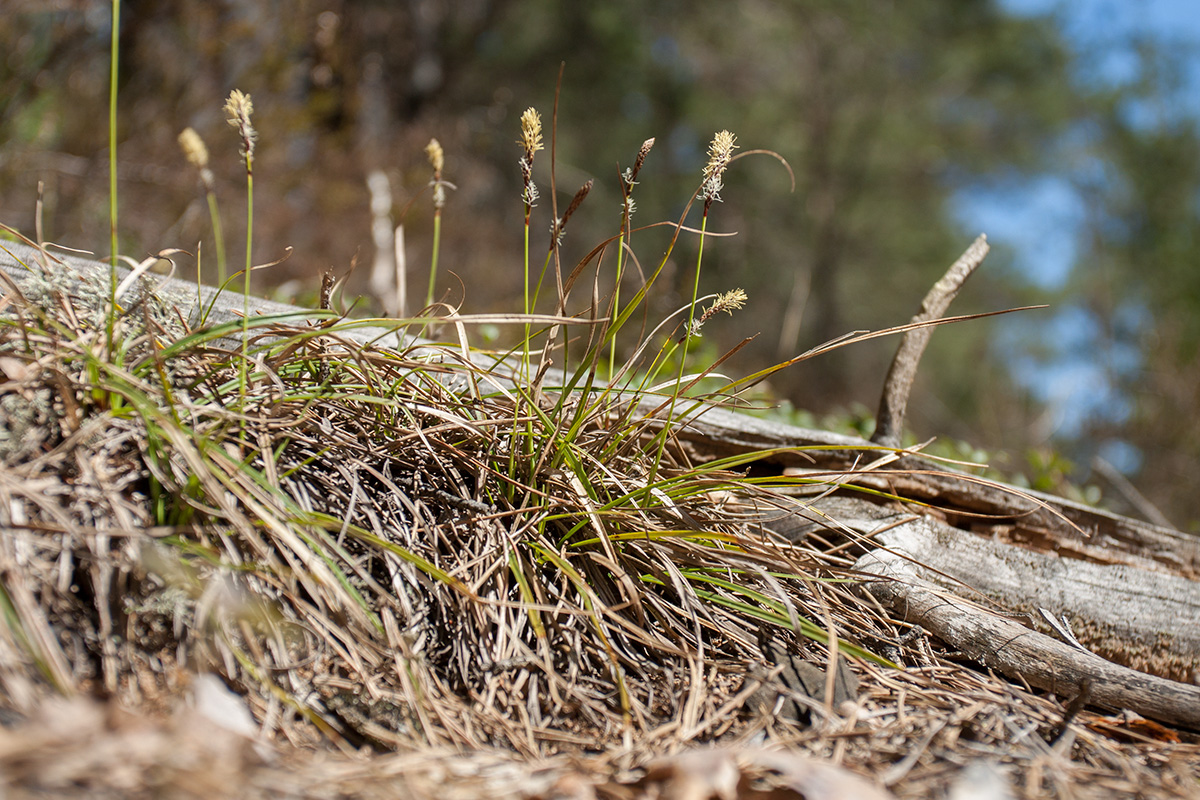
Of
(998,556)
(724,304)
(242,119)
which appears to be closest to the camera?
(242,119)

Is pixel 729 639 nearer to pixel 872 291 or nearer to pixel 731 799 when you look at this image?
pixel 731 799

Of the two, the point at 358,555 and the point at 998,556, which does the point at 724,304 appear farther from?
the point at 998,556

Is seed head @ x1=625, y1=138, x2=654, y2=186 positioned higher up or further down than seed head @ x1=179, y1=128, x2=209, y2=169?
further down

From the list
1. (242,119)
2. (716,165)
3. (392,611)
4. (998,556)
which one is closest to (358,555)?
(392,611)

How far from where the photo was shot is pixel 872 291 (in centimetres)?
1436

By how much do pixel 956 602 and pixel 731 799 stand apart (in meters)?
0.87

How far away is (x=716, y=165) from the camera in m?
1.26

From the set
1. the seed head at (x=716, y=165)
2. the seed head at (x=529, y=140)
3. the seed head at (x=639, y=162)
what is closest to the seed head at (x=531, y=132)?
the seed head at (x=529, y=140)

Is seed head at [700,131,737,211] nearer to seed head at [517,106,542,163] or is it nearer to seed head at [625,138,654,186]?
seed head at [625,138,654,186]

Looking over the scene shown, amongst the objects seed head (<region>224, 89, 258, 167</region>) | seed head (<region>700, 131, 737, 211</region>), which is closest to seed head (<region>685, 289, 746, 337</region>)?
seed head (<region>700, 131, 737, 211</region>)

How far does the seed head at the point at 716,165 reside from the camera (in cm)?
123

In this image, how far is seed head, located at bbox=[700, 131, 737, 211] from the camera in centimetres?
123

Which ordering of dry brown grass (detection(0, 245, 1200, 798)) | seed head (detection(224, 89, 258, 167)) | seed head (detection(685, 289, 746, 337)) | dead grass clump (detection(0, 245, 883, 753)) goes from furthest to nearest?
seed head (detection(685, 289, 746, 337)) < seed head (detection(224, 89, 258, 167)) < dead grass clump (detection(0, 245, 883, 753)) < dry brown grass (detection(0, 245, 1200, 798))

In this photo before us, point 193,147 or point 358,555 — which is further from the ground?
point 193,147
